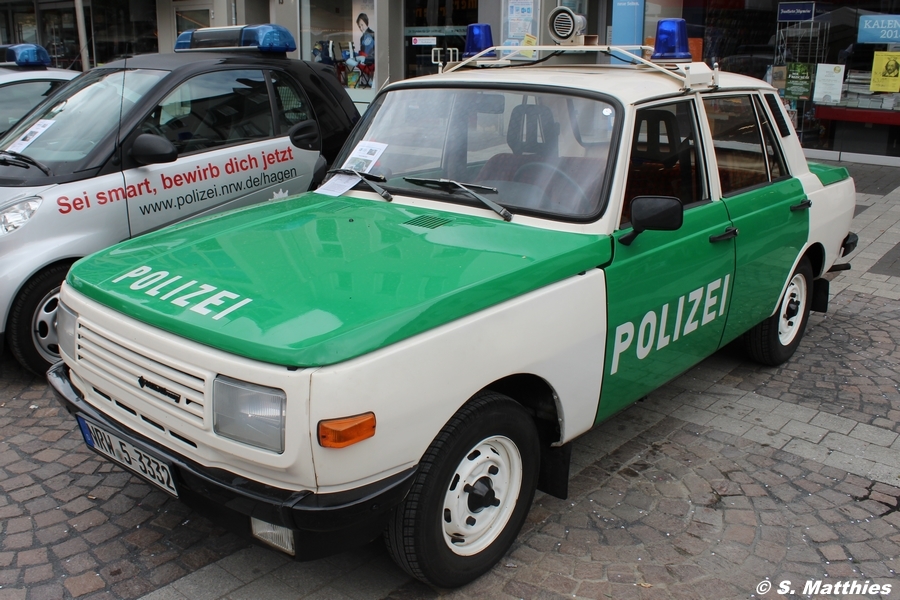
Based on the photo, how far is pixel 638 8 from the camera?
1165cm

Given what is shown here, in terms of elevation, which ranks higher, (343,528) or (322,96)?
(322,96)

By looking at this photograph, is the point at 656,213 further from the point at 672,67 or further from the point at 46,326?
the point at 46,326

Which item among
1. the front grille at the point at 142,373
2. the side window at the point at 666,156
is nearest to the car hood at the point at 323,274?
the front grille at the point at 142,373

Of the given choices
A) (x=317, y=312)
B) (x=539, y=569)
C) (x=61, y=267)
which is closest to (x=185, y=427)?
(x=317, y=312)

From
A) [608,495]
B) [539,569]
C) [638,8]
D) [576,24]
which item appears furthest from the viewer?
[638,8]

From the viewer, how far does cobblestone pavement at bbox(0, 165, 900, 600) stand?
10.7 ft

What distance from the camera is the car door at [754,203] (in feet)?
14.6

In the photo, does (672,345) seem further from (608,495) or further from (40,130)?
(40,130)

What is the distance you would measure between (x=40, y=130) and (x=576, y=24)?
142 inches

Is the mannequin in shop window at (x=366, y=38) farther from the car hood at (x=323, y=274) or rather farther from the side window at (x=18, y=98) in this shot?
the car hood at (x=323, y=274)

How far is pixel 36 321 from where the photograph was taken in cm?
499

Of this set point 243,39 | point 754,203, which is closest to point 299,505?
point 754,203

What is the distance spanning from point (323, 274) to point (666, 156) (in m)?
1.97

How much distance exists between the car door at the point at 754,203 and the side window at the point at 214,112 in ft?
11.2
